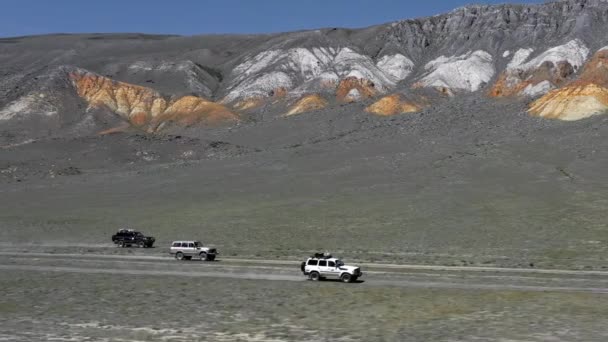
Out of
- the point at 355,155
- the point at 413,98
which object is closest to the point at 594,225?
the point at 355,155

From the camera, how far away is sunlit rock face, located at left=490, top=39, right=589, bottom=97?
153750 millimetres

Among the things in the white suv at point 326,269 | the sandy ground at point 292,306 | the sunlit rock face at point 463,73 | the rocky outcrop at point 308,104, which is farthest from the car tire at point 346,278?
the sunlit rock face at point 463,73

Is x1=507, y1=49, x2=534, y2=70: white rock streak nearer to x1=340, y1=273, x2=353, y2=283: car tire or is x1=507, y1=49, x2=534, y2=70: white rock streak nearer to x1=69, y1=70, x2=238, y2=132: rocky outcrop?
x1=69, y1=70, x2=238, y2=132: rocky outcrop

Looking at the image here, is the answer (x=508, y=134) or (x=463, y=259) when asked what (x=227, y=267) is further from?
(x=508, y=134)

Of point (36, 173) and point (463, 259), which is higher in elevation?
point (36, 173)

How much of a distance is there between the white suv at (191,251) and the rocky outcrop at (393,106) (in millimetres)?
118705

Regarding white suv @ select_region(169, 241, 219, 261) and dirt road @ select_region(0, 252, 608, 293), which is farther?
white suv @ select_region(169, 241, 219, 261)

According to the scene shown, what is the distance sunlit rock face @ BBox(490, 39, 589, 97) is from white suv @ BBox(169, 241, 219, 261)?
11978cm

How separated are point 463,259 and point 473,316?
2046cm

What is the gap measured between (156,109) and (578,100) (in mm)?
109405

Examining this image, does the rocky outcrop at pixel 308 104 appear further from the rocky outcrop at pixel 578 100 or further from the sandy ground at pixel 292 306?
the sandy ground at pixel 292 306

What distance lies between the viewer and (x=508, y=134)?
114m

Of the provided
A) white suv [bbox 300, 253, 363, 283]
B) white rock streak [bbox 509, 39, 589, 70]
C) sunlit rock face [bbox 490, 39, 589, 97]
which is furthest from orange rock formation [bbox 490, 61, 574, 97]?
white suv [bbox 300, 253, 363, 283]

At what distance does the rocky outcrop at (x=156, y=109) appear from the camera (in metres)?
182
